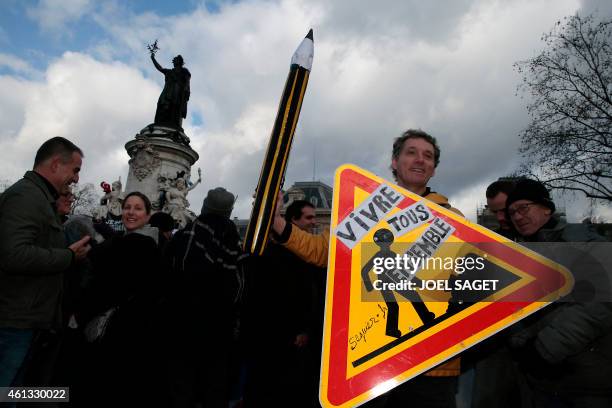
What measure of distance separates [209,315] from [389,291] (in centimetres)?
194

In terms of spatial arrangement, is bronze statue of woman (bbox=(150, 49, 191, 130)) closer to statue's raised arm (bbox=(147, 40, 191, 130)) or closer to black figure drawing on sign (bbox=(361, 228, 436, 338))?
statue's raised arm (bbox=(147, 40, 191, 130))

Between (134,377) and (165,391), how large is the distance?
0.99 ft

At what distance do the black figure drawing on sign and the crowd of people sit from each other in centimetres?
4

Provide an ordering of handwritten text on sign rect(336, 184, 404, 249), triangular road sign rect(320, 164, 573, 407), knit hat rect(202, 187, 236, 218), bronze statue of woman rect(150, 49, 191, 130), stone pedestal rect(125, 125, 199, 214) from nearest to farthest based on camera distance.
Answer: triangular road sign rect(320, 164, 573, 407), handwritten text on sign rect(336, 184, 404, 249), knit hat rect(202, 187, 236, 218), stone pedestal rect(125, 125, 199, 214), bronze statue of woman rect(150, 49, 191, 130)

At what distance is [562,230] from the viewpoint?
1.90 metres

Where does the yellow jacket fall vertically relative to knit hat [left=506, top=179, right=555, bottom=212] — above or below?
below

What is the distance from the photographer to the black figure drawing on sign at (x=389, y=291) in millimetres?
1508

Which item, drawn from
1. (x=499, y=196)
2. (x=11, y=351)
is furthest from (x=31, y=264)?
(x=499, y=196)

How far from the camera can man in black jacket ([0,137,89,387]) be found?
2195 millimetres

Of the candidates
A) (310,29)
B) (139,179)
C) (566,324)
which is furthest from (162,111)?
(566,324)

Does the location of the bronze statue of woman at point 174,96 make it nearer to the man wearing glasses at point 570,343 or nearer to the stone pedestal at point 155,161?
the stone pedestal at point 155,161

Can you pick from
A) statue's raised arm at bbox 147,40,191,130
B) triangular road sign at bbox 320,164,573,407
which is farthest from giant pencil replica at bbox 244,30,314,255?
statue's raised arm at bbox 147,40,191,130

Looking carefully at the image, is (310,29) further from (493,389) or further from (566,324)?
(493,389)

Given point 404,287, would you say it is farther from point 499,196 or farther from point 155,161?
point 155,161
